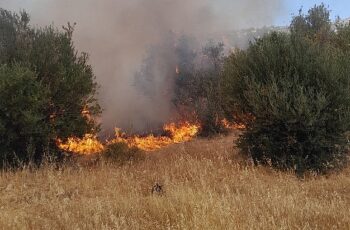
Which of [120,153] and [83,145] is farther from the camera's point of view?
[83,145]

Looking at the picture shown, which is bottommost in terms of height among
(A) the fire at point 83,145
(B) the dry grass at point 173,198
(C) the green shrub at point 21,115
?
(B) the dry grass at point 173,198

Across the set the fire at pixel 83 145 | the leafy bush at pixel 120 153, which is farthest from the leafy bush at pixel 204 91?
the leafy bush at pixel 120 153

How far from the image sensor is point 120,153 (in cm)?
1479

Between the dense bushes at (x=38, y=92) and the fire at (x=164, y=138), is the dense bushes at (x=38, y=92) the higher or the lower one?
the higher one

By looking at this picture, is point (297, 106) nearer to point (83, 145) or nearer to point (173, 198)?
point (173, 198)

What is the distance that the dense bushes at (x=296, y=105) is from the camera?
12.0m

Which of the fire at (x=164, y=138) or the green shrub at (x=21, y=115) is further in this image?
the fire at (x=164, y=138)

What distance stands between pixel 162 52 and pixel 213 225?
67.0 feet

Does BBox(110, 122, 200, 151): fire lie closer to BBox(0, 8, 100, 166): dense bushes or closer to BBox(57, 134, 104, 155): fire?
BBox(57, 134, 104, 155): fire

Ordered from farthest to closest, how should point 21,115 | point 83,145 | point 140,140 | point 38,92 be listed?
point 140,140 < point 83,145 < point 38,92 < point 21,115

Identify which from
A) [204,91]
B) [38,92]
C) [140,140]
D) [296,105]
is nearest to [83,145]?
[140,140]

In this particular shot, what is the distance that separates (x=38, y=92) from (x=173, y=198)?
6188 mm

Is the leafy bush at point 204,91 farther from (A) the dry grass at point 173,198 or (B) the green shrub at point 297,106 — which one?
(A) the dry grass at point 173,198

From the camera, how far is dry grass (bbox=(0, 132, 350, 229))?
665 centimetres
